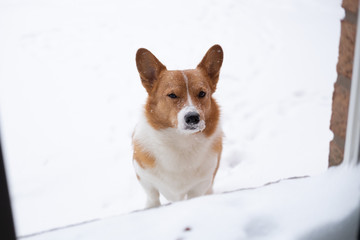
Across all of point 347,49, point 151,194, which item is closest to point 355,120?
point 347,49

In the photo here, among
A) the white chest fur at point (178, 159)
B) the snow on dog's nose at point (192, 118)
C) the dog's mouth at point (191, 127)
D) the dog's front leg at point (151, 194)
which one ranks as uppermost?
the snow on dog's nose at point (192, 118)

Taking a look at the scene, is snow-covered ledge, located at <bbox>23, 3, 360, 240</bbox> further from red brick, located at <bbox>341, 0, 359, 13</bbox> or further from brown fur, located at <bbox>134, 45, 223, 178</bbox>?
brown fur, located at <bbox>134, 45, 223, 178</bbox>

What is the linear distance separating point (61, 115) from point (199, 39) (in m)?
2.21

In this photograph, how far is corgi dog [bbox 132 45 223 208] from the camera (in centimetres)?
201

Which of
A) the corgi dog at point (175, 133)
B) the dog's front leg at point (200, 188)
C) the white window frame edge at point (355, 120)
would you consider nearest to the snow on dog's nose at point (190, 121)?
the corgi dog at point (175, 133)

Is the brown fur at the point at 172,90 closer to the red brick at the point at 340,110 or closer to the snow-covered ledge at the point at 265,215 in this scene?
the red brick at the point at 340,110

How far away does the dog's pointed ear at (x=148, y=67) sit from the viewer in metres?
→ 2.04

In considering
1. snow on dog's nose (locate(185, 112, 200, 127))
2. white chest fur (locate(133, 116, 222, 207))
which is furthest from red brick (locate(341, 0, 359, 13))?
white chest fur (locate(133, 116, 222, 207))

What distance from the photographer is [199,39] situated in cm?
471

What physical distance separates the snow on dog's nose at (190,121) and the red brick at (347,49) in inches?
29.3

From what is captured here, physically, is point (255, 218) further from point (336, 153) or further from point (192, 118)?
point (192, 118)

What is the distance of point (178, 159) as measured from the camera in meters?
2.10

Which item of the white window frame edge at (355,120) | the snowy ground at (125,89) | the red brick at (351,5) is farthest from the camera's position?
the snowy ground at (125,89)

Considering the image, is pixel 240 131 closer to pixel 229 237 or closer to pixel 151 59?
pixel 151 59
